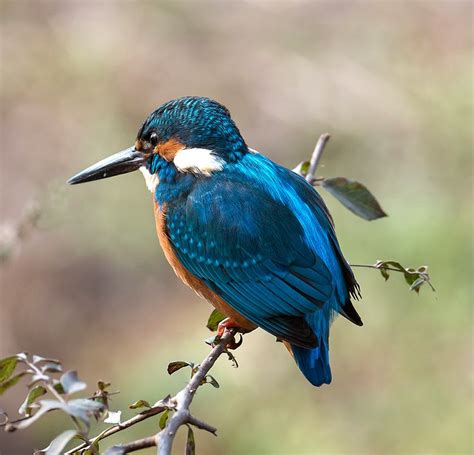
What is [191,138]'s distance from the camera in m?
2.29

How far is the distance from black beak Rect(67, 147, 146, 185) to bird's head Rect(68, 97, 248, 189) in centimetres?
7

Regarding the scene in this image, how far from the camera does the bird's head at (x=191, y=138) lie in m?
2.27

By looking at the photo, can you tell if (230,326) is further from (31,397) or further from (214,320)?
(31,397)

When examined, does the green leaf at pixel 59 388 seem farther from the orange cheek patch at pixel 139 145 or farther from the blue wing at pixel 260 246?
the orange cheek patch at pixel 139 145

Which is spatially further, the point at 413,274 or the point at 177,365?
the point at 413,274

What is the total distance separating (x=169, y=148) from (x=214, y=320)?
0.48m

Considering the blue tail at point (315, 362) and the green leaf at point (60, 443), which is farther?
the blue tail at point (315, 362)

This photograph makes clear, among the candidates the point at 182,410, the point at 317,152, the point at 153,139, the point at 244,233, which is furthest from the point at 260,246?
the point at 182,410

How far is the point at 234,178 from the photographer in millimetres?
2248

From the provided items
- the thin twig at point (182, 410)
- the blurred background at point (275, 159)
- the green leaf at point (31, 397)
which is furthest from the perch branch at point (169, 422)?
the blurred background at point (275, 159)

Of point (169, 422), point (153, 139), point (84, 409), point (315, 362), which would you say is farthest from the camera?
point (153, 139)

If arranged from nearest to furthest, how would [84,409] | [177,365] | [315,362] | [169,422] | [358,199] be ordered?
[84,409]
[169,422]
[177,365]
[315,362]
[358,199]

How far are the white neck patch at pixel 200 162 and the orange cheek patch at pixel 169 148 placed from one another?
1.3 inches

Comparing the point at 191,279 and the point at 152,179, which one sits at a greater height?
the point at 152,179
